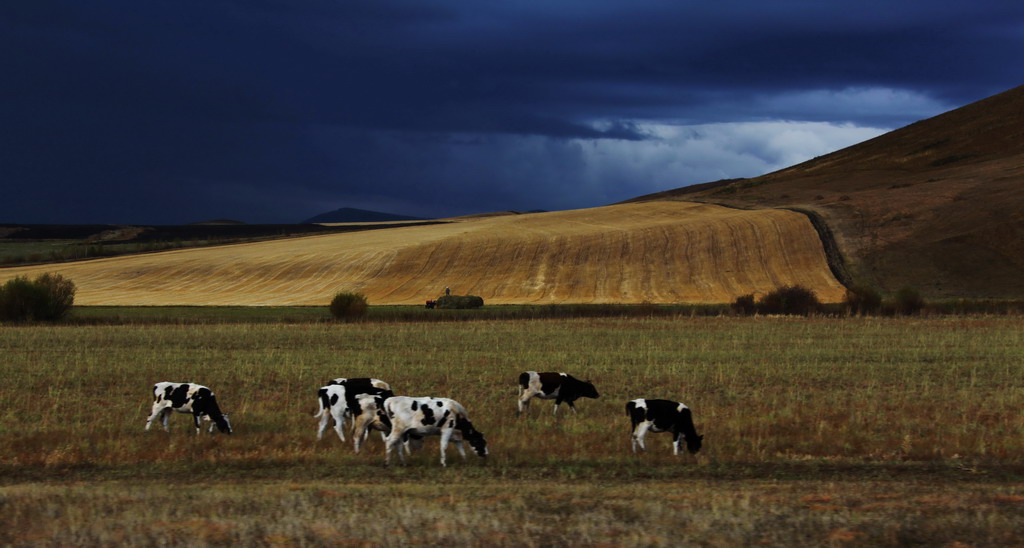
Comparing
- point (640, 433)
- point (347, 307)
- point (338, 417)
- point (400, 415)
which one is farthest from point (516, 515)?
point (347, 307)

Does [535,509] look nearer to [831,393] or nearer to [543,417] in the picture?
[543,417]

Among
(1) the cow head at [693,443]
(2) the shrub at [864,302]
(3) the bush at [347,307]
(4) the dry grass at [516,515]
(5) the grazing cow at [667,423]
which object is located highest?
(2) the shrub at [864,302]

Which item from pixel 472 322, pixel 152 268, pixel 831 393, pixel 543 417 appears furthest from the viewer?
pixel 152 268

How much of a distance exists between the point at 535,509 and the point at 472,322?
133 ft

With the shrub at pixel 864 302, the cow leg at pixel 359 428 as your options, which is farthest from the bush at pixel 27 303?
the shrub at pixel 864 302

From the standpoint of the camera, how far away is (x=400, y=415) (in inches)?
584

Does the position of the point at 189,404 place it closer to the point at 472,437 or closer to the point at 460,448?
the point at 460,448

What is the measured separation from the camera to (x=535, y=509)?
11281 mm

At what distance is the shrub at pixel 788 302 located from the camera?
62844 mm

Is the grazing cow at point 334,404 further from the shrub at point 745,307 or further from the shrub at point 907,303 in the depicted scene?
the shrub at point 907,303

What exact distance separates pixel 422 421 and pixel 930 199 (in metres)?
102

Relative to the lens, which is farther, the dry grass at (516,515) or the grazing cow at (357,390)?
the grazing cow at (357,390)

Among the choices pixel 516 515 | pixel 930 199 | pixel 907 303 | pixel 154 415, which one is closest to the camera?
pixel 516 515

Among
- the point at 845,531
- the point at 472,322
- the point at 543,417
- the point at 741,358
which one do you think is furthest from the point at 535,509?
the point at 472,322
